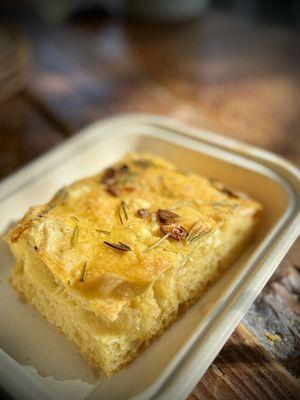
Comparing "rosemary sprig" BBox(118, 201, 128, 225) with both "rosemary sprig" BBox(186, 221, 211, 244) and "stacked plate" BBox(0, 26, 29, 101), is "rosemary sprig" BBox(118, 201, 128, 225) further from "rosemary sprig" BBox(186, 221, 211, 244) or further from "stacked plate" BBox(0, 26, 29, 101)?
"stacked plate" BBox(0, 26, 29, 101)

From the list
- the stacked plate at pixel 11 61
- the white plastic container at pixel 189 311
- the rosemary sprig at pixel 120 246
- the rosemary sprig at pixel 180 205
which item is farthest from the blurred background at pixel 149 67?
the rosemary sprig at pixel 120 246

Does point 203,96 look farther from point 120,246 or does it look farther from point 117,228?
point 120,246

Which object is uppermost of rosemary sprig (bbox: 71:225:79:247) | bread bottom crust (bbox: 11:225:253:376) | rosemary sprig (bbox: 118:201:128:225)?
rosemary sprig (bbox: 118:201:128:225)

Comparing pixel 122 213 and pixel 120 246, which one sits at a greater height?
pixel 122 213

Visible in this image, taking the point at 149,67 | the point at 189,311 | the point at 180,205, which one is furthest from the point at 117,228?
the point at 149,67

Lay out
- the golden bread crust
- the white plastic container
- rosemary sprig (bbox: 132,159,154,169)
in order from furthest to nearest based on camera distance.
Result: rosemary sprig (bbox: 132,159,154,169) < the golden bread crust < the white plastic container

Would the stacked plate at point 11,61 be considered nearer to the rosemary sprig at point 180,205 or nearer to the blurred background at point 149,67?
the blurred background at point 149,67

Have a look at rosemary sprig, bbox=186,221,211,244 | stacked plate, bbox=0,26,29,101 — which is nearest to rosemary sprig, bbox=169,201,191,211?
rosemary sprig, bbox=186,221,211,244

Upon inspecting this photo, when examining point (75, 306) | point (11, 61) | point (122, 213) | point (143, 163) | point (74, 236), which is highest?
point (11, 61)
